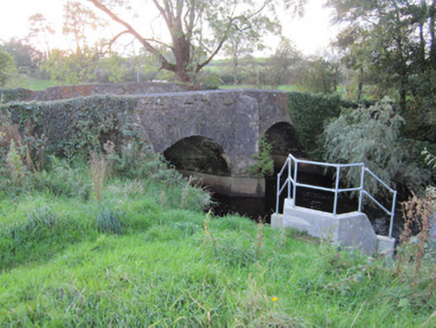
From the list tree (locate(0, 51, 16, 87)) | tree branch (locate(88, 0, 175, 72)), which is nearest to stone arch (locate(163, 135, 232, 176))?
tree branch (locate(88, 0, 175, 72))

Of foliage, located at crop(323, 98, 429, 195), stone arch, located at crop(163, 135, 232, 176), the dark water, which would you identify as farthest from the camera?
stone arch, located at crop(163, 135, 232, 176)

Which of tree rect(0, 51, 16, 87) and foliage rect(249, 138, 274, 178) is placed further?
tree rect(0, 51, 16, 87)

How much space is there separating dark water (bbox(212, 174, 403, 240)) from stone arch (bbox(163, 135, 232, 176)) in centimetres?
107

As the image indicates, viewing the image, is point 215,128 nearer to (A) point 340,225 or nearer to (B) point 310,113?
(B) point 310,113

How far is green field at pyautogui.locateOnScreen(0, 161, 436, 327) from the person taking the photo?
2367mm

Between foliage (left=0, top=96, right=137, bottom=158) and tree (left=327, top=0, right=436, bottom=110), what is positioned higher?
tree (left=327, top=0, right=436, bottom=110)

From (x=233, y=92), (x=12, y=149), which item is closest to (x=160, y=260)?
(x=12, y=149)

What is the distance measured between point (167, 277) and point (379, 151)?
352 inches

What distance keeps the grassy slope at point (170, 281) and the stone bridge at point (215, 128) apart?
4.55 m

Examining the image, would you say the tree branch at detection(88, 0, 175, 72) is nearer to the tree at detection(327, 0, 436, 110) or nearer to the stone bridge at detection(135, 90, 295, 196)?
the stone bridge at detection(135, 90, 295, 196)

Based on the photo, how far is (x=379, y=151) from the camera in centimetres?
1009

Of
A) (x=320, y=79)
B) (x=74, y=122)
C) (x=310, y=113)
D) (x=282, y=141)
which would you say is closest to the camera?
(x=74, y=122)

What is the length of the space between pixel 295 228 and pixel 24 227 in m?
4.01

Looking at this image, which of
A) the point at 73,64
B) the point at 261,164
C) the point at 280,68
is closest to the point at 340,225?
the point at 261,164
